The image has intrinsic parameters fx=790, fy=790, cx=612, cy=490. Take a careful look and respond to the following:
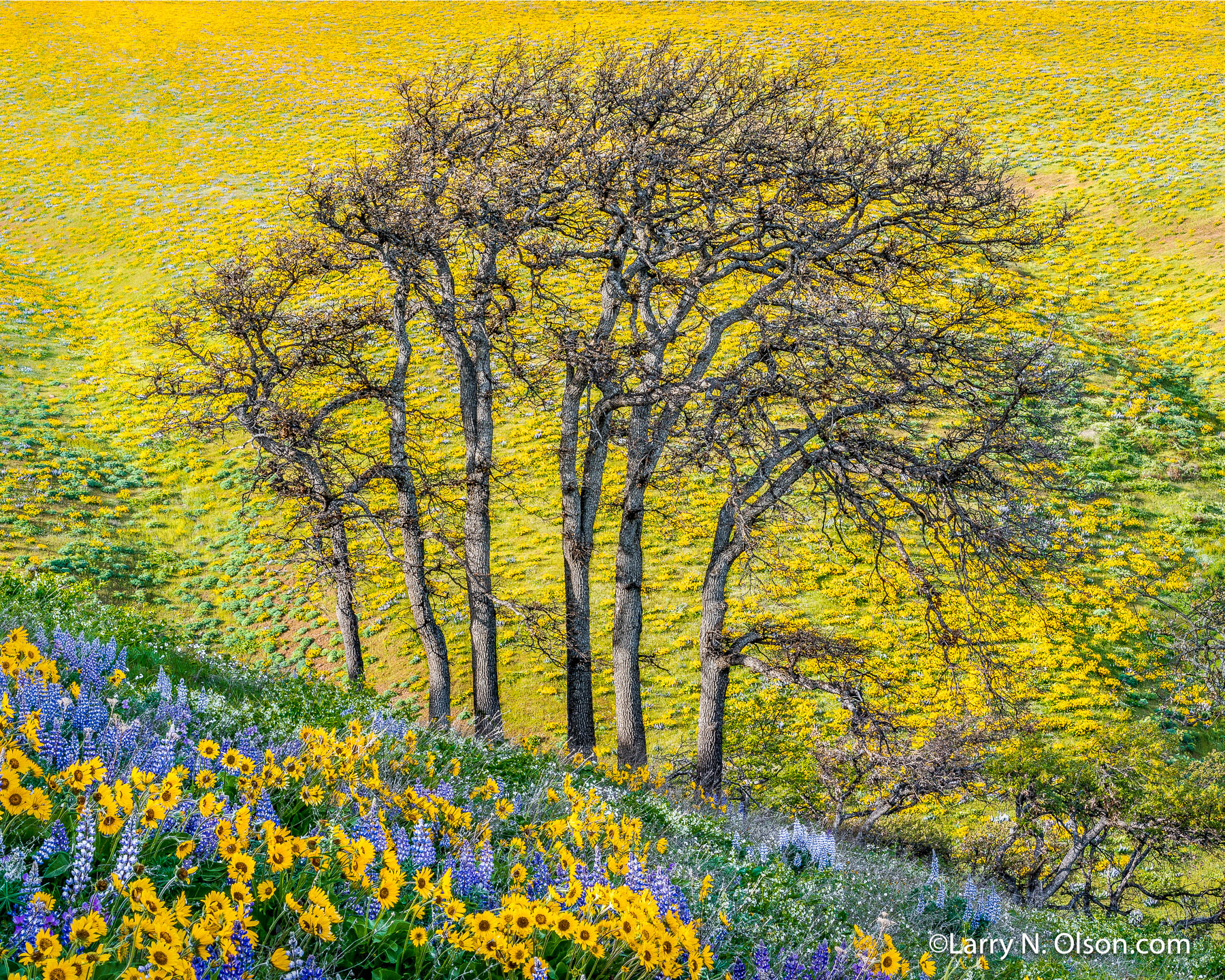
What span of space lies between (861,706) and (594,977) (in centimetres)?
871

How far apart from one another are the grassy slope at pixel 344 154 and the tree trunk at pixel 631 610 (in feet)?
17.1

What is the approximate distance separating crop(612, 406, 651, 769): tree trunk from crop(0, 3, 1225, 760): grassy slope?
5223 mm

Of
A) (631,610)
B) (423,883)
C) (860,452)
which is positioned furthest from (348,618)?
(423,883)

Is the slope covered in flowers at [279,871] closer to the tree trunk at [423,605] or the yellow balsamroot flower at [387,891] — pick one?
the yellow balsamroot flower at [387,891]

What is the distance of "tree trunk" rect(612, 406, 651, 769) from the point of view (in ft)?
39.9

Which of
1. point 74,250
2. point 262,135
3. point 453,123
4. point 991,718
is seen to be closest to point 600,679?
point 991,718

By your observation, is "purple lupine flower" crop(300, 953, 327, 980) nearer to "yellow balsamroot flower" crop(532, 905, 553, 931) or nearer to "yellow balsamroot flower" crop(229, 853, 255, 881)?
"yellow balsamroot flower" crop(229, 853, 255, 881)

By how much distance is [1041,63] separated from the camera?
60.8 m

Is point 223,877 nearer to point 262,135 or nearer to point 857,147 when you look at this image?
point 857,147

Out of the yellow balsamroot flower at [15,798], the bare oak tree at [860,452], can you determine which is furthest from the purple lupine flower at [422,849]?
the bare oak tree at [860,452]

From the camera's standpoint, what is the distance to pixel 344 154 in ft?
156

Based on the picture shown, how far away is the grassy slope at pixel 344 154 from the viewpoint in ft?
73.4

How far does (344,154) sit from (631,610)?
44.8 metres

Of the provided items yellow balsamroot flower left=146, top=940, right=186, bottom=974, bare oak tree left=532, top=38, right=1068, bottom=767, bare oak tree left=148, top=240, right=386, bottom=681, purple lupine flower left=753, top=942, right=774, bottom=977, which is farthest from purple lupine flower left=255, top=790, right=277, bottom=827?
bare oak tree left=148, top=240, right=386, bottom=681
